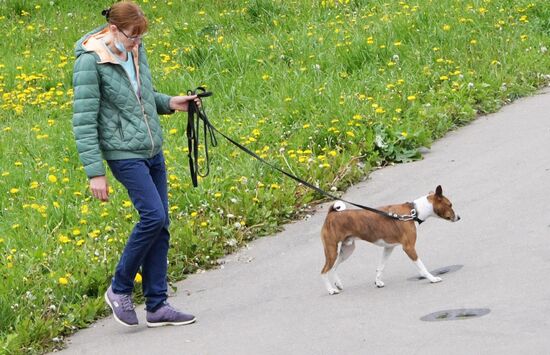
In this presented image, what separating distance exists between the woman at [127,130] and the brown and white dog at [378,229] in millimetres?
977

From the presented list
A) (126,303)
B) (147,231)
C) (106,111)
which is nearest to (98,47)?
(106,111)

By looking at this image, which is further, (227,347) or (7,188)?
(7,188)

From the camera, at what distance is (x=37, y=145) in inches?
396

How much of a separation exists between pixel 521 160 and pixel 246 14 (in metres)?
5.64

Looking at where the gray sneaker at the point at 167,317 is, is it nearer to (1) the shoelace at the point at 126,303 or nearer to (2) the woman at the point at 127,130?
(2) the woman at the point at 127,130

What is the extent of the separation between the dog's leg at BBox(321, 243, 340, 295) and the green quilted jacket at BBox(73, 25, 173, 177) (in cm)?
119

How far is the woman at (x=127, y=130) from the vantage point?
6043mm

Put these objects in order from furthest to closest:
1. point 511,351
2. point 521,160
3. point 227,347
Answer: point 521,160 < point 227,347 < point 511,351

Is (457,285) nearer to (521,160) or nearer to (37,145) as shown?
(521,160)

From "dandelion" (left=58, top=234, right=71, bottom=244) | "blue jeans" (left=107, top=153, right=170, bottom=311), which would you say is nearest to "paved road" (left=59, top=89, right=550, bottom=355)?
"blue jeans" (left=107, top=153, right=170, bottom=311)

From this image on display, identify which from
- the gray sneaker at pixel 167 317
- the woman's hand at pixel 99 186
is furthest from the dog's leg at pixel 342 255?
the woman's hand at pixel 99 186

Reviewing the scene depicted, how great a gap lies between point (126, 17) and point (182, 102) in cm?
71

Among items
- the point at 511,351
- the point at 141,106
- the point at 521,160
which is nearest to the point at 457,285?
the point at 511,351

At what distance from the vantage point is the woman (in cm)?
604
